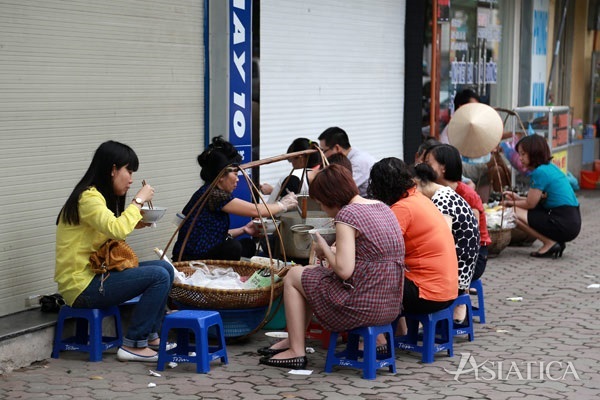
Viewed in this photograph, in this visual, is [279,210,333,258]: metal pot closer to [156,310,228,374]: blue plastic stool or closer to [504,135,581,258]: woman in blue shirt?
[156,310,228,374]: blue plastic stool

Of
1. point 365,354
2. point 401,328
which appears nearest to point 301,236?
point 401,328

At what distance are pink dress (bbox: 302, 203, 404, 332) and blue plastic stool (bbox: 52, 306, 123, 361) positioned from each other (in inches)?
52.6

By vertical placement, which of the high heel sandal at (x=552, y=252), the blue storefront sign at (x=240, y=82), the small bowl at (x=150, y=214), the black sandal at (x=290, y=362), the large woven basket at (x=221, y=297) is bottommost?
the high heel sandal at (x=552, y=252)

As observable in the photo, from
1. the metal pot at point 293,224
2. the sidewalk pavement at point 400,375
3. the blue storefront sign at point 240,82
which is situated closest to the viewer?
the sidewalk pavement at point 400,375

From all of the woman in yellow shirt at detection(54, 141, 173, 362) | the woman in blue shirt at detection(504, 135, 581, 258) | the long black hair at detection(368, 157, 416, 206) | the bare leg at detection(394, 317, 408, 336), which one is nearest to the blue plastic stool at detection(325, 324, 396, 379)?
the bare leg at detection(394, 317, 408, 336)

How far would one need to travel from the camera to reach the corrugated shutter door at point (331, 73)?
→ 971 cm

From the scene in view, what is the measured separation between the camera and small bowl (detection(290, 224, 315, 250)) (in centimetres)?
698

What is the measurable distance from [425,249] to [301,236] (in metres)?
1.06

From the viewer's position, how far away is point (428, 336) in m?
6.39

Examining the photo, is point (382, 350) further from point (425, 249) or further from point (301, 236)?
point (301, 236)

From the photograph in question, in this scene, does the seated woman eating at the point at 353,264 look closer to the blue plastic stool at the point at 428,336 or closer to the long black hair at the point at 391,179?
the long black hair at the point at 391,179

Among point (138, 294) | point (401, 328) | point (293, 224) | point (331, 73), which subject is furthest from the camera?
point (331, 73)

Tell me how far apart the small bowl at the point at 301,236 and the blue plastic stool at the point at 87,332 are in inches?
53.1

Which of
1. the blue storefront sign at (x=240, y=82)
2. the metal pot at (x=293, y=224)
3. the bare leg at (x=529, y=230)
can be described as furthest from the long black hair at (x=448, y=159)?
the bare leg at (x=529, y=230)
